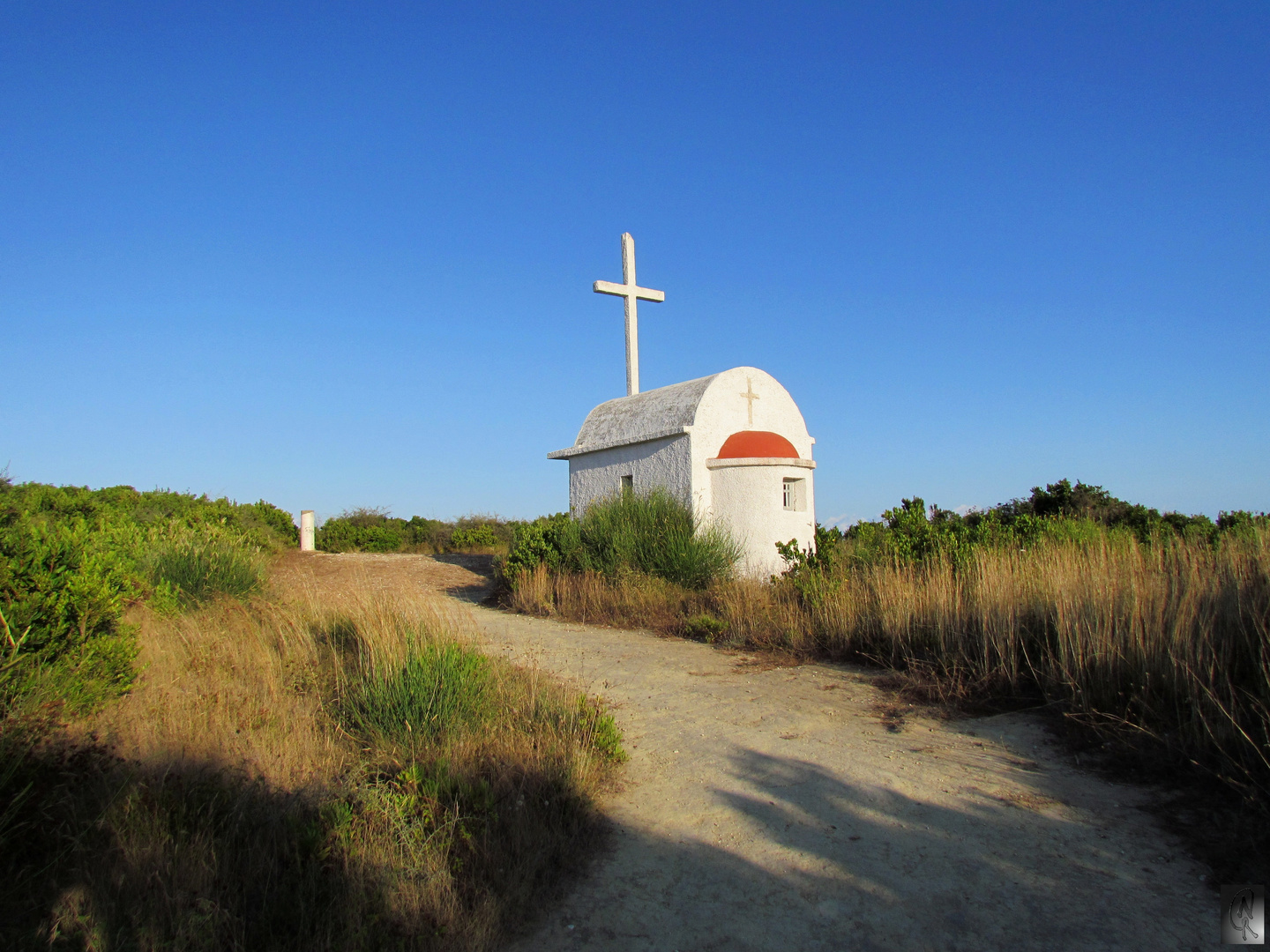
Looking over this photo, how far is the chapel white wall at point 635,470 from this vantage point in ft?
42.8

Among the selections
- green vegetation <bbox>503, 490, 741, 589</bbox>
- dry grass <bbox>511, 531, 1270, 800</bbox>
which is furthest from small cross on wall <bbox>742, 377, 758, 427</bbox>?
dry grass <bbox>511, 531, 1270, 800</bbox>

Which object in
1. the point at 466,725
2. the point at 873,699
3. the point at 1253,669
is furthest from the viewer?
the point at 873,699

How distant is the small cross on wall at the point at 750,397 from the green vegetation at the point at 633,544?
2275mm

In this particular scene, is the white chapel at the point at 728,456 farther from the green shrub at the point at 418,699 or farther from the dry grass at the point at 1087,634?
the green shrub at the point at 418,699

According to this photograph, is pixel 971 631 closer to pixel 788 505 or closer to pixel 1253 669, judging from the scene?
pixel 1253 669

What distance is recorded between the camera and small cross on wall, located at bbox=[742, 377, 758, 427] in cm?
1370

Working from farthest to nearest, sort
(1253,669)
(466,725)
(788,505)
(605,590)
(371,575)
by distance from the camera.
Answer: (371,575), (788,505), (605,590), (466,725), (1253,669)

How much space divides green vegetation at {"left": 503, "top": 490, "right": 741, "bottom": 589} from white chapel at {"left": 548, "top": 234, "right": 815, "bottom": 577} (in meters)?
0.48

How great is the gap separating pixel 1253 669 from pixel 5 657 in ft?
25.4

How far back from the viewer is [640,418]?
14492 millimetres

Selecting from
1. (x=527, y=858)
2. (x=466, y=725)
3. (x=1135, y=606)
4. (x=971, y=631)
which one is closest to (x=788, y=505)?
(x=971, y=631)

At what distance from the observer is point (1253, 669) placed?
14.6 feet

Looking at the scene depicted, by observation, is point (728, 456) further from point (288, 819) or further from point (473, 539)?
point (473, 539)

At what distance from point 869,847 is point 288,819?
296 cm
